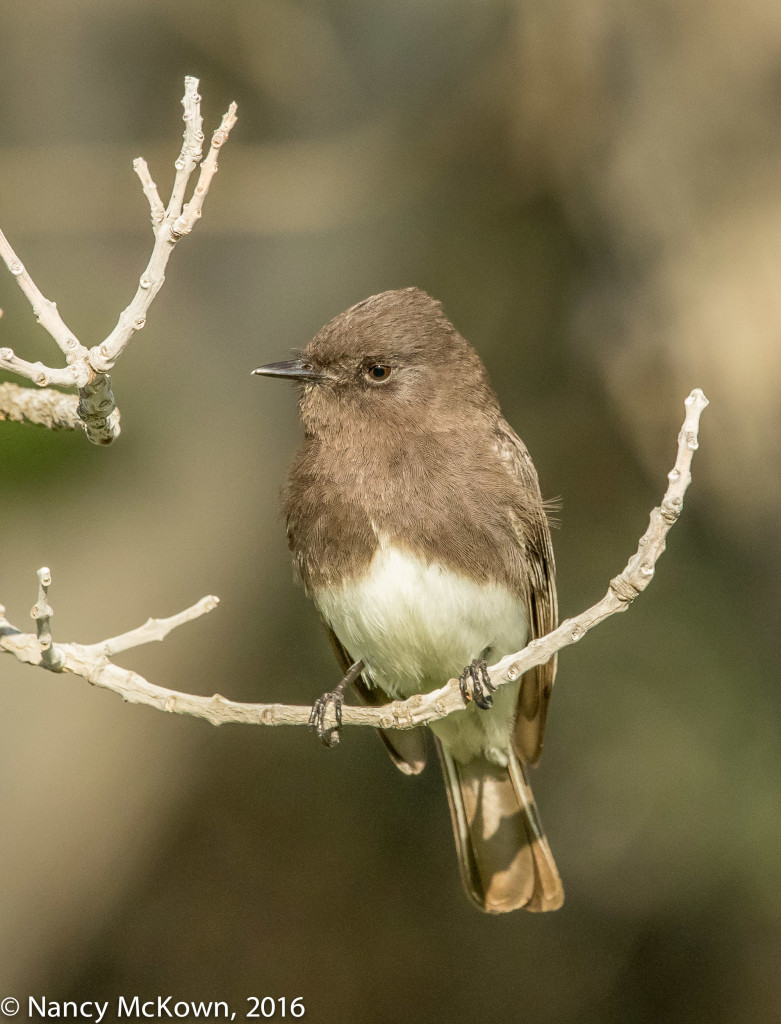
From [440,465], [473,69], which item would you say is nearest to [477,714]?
[440,465]

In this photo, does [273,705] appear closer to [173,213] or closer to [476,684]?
[476,684]

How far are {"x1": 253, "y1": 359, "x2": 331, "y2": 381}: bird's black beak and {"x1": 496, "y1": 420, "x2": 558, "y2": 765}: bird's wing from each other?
759 millimetres

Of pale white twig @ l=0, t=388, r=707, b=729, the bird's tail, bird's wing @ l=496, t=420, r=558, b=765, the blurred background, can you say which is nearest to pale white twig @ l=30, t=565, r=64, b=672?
pale white twig @ l=0, t=388, r=707, b=729

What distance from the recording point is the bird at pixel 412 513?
466 centimetres

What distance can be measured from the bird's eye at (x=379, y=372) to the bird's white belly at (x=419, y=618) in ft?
2.47

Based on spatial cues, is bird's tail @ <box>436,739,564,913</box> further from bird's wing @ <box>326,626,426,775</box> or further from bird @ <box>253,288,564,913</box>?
bird @ <box>253,288,564,913</box>

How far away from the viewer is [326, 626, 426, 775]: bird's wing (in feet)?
18.1

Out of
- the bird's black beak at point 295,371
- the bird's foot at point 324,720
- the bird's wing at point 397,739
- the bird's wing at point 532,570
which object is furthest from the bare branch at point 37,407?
the bird's wing at point 397,739

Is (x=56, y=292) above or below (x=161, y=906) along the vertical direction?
above

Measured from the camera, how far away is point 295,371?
4.91 metres

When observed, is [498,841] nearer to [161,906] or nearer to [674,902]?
[674,902]

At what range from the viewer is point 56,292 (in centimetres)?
671

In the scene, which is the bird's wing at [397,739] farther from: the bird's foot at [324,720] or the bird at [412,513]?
the bird's foot at [324,720]

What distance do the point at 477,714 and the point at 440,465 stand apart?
1.30m
